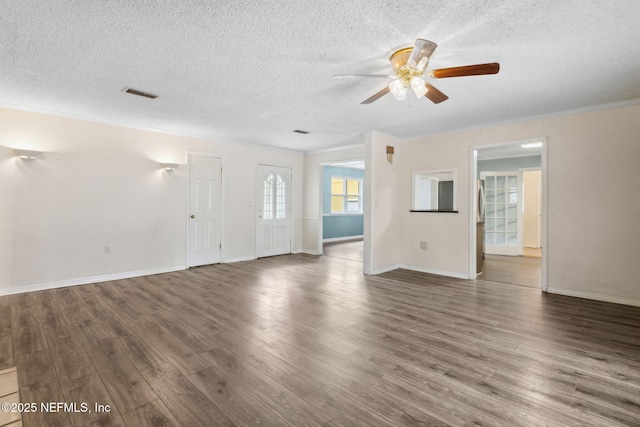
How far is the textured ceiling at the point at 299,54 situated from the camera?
2.06 m

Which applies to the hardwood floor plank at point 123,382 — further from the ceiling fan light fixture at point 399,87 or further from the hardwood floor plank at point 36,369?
the ceiling fan light fixture at point 399,87

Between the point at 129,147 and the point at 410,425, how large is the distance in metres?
5.45

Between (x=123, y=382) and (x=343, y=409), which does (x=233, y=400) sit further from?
(x=123, y=382)

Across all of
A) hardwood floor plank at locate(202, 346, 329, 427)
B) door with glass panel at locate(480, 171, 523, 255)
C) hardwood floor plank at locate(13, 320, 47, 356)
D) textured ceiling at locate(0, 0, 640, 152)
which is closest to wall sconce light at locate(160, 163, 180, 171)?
textured ceiling at locate(0, 0, 640, 152)

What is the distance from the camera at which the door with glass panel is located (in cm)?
725

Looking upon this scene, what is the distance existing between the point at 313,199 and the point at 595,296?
17.8ft

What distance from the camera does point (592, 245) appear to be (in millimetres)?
4055

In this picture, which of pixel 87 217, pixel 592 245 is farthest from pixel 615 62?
pixel 87 217

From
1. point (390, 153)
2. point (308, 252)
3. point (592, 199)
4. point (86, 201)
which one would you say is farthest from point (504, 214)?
point (86, 201)

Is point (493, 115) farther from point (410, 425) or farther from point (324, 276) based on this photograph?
point (410, 425)

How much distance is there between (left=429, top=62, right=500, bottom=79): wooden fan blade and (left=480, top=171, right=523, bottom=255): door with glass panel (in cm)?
600

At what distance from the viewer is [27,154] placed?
4.03m

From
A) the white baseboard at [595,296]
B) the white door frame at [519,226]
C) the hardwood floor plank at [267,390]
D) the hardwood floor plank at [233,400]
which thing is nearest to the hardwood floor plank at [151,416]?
the hardwood floor plank at [233,400]

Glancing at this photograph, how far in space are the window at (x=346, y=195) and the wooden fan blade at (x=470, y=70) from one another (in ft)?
25.6
